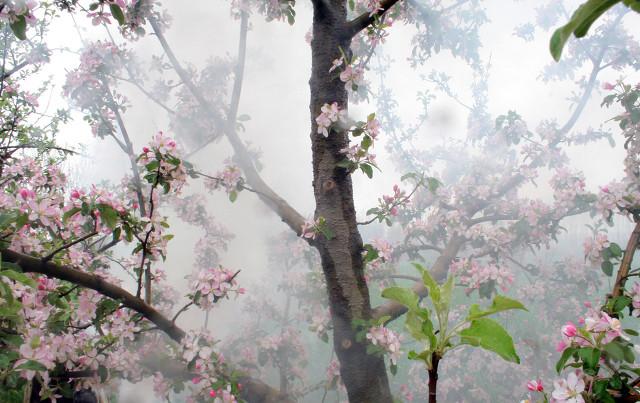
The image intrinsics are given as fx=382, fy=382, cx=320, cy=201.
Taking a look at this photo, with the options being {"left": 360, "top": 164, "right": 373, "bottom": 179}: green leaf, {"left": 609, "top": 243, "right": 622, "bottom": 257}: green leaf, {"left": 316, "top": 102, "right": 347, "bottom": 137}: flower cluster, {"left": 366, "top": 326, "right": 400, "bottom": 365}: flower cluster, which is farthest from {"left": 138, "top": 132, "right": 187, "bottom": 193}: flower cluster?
{"left": 609, "top": 243, "right": 622, "bottom": 257}: green leaf

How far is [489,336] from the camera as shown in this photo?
56 cm

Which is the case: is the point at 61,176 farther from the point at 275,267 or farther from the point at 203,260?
the point at 275,267

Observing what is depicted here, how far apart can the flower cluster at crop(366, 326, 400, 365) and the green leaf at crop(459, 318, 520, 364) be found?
1.71 metres

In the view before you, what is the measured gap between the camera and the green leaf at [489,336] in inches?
21.4

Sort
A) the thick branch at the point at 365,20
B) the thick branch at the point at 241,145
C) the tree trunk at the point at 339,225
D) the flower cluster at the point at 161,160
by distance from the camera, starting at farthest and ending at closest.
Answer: the thick branch at the point at 241,145, the tree trunk at the point at 339,225, the thick branch at the point at 365,20, the flower cluster at the point at 161,160

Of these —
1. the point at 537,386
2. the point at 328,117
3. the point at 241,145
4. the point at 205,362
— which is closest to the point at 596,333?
the point at 537,386

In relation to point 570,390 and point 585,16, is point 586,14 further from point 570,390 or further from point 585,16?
point 570,390

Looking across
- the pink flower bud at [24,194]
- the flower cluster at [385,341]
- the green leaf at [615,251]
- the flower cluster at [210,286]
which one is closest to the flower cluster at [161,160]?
the pink flower bud at [24,194]

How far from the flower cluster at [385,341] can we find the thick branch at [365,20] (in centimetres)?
176

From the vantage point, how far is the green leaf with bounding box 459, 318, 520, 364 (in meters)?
0.54

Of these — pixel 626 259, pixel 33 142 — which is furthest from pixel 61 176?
pixel 626 259

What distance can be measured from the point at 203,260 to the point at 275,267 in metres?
2.60

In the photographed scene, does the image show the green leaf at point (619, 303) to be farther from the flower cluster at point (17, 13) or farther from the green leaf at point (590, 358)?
the flower cluster at point (17, 13)

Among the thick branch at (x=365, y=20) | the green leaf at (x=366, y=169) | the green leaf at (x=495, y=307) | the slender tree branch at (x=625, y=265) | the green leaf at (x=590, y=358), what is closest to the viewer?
the green leaf at (x=495, y=307)
